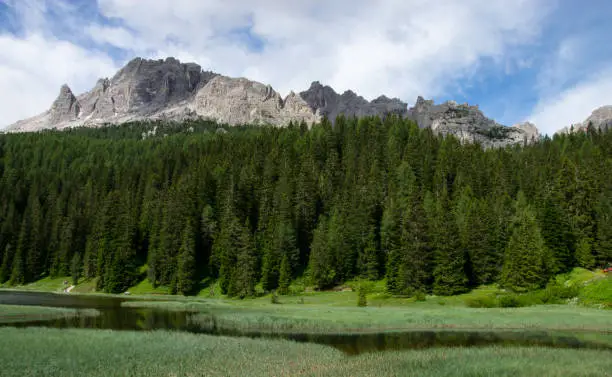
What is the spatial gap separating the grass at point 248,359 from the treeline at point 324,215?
49.4 m

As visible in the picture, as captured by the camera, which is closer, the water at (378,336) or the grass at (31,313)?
the water at (378,336)

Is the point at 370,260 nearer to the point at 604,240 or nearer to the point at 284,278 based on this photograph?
the point at 284,278

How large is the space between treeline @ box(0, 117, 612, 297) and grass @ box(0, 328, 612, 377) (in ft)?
162

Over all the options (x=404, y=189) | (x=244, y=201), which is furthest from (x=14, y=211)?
(x=404, y=189)

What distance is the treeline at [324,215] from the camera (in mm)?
81438

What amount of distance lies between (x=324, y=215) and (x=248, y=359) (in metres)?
90.3

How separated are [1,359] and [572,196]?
104 meters

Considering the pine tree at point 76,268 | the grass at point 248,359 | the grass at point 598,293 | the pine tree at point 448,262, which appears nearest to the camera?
the grass at point 248,359

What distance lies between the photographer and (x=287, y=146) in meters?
151

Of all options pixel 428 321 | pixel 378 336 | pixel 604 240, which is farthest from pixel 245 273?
pixel 604 240

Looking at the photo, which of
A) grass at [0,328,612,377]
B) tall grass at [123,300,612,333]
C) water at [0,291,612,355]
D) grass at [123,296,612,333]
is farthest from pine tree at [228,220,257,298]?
grass at [0,328,612,377]

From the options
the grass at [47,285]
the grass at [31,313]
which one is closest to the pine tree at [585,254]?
the grass at [31,313]

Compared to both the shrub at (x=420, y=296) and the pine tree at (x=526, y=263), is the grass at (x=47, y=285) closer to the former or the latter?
the shrub at (x=420, y=296)

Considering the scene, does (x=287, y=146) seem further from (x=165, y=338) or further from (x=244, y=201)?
(x=165, y=338)
